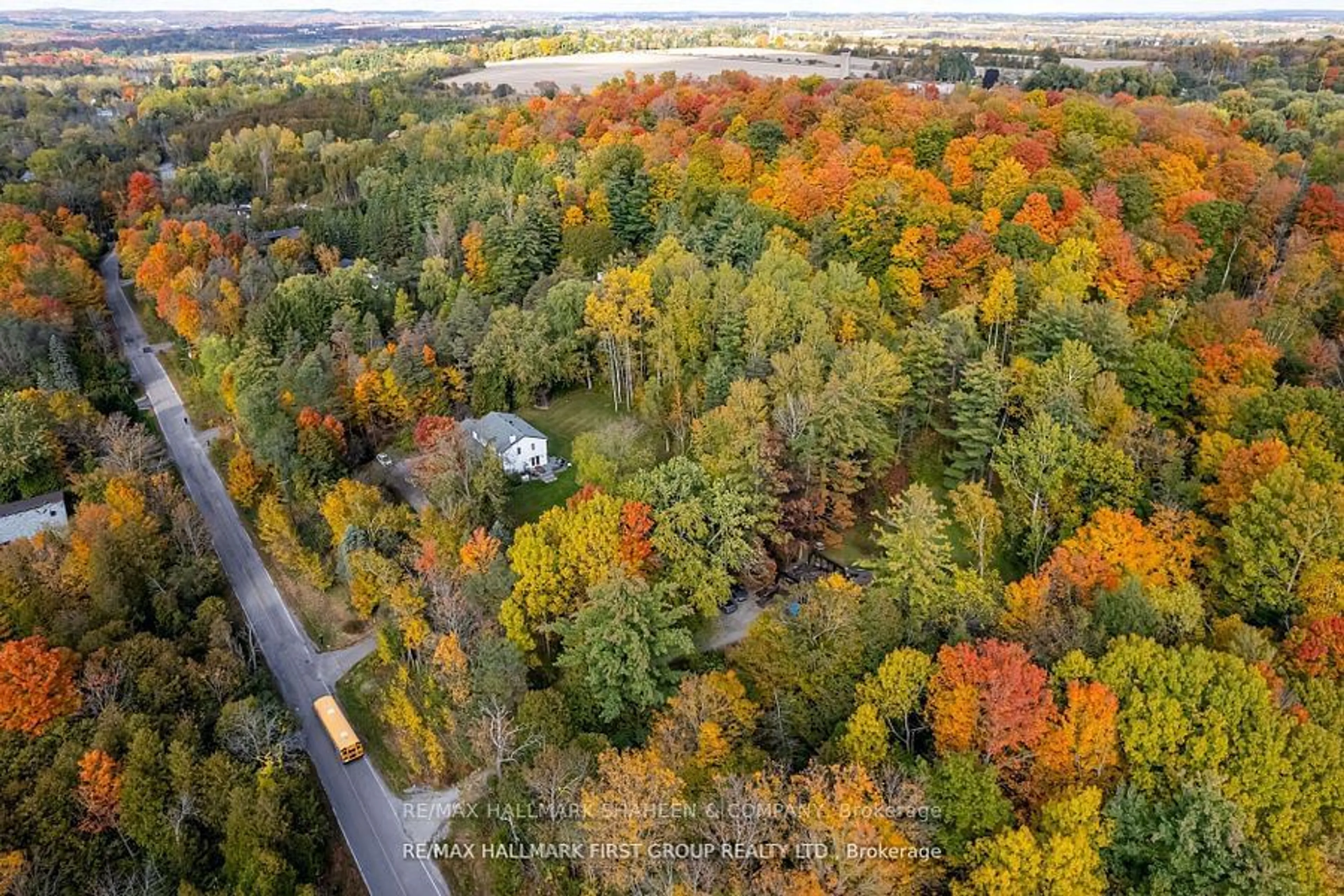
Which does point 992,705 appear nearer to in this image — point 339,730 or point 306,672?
point 339,730

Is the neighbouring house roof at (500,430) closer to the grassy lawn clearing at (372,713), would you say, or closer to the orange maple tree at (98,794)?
the grassy lawn clearing at (372,713)

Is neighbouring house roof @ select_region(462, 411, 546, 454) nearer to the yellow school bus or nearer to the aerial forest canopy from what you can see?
the aerial forest canopy

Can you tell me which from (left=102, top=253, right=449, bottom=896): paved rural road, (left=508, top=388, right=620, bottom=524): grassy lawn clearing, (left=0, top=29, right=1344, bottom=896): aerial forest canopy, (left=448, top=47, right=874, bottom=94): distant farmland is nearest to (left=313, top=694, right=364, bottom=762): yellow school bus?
(left=102, top=253, right=449, bottom=896): paved rural road

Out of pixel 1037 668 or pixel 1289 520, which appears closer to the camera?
pixel 1037 668

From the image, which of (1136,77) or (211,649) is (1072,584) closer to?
Answer: (211,649)

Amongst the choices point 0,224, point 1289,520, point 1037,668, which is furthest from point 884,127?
point 0,224

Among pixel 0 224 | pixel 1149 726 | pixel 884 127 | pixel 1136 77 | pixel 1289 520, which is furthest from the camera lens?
pixel 1136 77

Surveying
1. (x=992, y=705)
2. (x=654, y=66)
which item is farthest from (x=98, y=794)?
(x=654, y=66)
